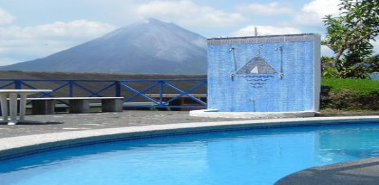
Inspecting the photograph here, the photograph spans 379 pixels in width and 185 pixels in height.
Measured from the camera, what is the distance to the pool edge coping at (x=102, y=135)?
6703 mm

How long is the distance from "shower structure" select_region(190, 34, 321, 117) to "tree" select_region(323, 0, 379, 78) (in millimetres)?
4904

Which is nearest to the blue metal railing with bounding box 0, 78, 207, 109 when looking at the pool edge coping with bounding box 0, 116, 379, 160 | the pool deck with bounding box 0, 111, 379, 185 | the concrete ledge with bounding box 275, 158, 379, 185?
the pool edge coping with bounding box 0, 116, 379, 160

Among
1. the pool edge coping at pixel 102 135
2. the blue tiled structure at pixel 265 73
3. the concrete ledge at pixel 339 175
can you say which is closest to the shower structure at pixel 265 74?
the blue tiled structure at pixel 265 73

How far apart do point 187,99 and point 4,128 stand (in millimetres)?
9251

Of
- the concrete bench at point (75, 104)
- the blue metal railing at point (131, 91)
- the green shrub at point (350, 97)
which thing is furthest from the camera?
the blue metal railing at point (131, 91)

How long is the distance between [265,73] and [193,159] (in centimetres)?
699

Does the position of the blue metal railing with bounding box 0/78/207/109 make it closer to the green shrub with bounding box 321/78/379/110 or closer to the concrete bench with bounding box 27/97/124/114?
the concrete bench with bounding box 27/97/124/114

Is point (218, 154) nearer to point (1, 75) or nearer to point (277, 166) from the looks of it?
point (277, 166)

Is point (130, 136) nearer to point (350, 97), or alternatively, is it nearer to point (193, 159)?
point (193, 159)

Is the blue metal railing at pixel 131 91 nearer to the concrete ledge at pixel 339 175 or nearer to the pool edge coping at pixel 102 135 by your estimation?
the pool edge coping at pixel 102 135

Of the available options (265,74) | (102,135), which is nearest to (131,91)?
(265,74)

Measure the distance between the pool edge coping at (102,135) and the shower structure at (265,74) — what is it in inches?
66.6

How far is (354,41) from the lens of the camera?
59.3ft

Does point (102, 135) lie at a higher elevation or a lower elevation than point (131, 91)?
lower
